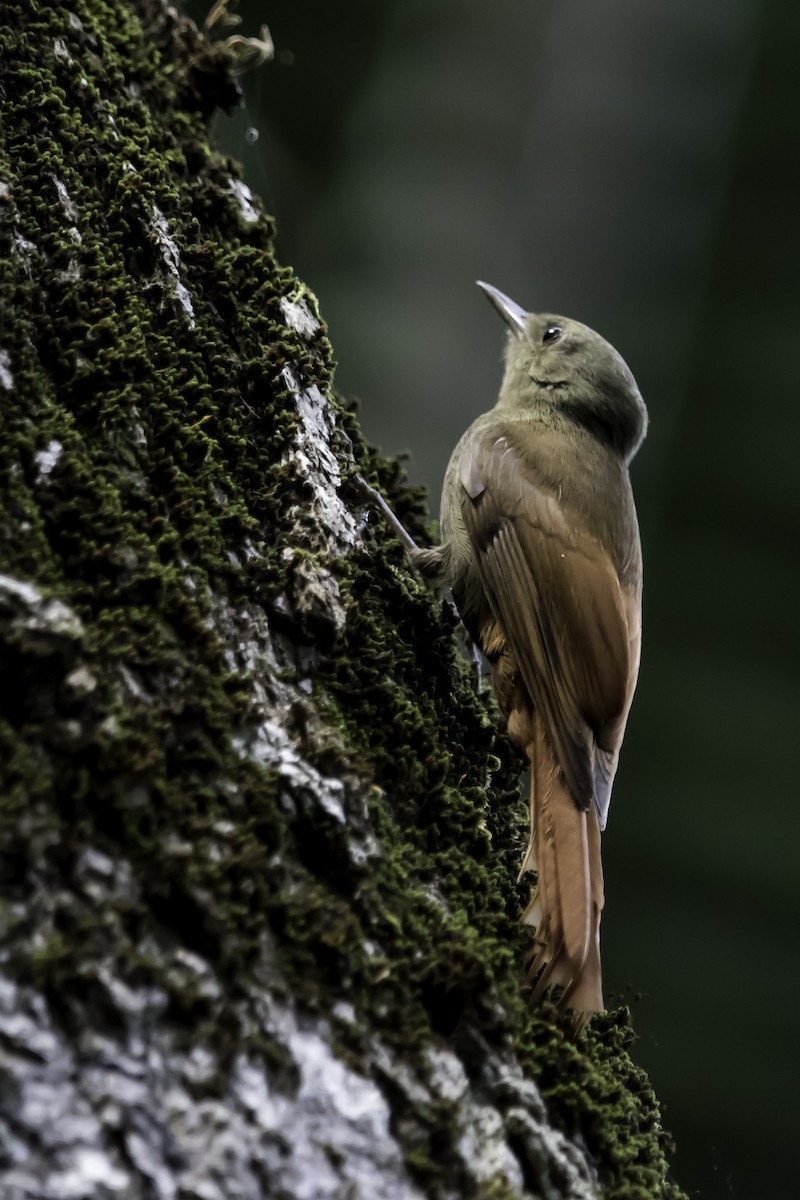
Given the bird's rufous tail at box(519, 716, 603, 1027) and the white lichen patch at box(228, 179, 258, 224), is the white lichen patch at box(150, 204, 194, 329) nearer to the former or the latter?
the white lichen patch at box(228, 179, 258, 224)

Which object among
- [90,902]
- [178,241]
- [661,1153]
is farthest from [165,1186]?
[178,241]

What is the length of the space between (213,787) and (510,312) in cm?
252

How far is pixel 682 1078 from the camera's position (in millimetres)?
2873

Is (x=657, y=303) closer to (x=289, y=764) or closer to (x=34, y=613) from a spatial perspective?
(x=289, y=764)

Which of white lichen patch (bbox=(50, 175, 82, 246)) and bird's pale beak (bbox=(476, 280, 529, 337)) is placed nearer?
white lichen patch (bbox=(50, 175, 82, 246))

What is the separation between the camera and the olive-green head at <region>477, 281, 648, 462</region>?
2996 millimetres

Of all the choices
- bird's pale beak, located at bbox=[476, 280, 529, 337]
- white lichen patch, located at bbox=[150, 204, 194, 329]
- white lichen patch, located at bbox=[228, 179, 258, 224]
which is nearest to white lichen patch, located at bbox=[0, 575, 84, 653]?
white lichen patch, located at bbox=[150, 204, 194, 329]

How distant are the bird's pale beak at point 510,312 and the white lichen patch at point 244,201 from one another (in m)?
1.28

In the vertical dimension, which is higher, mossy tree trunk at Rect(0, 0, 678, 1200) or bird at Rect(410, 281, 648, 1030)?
bird at Rect(410, 281, 648, 1030)

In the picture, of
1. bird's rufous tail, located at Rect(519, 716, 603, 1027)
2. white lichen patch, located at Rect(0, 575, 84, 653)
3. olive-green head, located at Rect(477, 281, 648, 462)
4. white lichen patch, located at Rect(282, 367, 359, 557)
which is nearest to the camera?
white lichen patch, located at Rect(0, 575, 84, 653)

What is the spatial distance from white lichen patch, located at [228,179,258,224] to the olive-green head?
108 cm

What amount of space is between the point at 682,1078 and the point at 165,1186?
7.44 feet

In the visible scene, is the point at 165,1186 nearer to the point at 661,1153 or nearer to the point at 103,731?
the point at 103,731

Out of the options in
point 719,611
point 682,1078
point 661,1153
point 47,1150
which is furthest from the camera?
point 719,611
